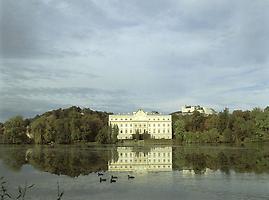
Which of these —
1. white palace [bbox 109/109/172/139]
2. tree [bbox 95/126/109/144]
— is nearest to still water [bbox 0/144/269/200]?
tree [bbox 95/126/109/144]

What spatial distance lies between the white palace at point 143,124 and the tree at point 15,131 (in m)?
25.2

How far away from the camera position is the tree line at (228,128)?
2749 inches

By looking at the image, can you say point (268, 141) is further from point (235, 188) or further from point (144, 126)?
point (235, 188)

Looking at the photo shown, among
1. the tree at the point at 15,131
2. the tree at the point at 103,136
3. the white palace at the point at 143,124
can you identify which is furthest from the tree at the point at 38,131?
the white palace at the point at 143,124

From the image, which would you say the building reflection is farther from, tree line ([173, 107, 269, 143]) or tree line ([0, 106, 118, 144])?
tree line ([0, 106, 118, 144])

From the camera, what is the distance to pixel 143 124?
97.8 m

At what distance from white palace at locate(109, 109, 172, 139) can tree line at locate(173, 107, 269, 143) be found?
48.9 ft

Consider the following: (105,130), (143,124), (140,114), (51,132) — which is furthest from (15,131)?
(140,114)

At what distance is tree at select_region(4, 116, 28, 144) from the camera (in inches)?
2785

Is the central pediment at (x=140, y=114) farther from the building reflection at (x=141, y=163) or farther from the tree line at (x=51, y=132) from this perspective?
the building reflection at (x=141, y=163)

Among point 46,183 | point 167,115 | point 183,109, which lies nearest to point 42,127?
point 167,115

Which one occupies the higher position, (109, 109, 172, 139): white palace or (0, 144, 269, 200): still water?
(109, 109, 172, 139): white palace

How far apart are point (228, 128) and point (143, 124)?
29.0 meters

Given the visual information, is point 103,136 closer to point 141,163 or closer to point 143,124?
point 143,124
